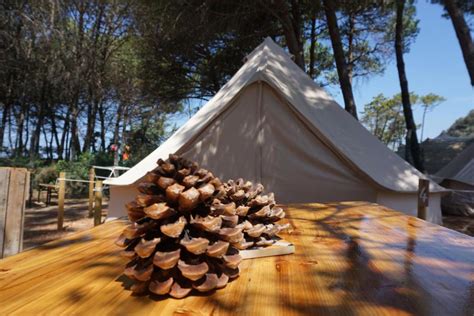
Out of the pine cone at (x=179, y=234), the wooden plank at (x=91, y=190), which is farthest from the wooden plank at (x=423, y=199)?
the wooden plank at (x=91, y=190)

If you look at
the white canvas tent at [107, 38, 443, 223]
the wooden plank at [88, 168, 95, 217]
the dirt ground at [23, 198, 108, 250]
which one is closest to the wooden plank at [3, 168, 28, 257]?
the white canvas tent at [107, 38, 443, 223]

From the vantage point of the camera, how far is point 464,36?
4168mm

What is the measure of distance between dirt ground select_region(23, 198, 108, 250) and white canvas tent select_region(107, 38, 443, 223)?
3.12m

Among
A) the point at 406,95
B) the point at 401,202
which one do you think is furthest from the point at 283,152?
A: the point at 406,95

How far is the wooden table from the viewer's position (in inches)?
16.9

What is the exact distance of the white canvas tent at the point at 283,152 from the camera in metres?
2.70

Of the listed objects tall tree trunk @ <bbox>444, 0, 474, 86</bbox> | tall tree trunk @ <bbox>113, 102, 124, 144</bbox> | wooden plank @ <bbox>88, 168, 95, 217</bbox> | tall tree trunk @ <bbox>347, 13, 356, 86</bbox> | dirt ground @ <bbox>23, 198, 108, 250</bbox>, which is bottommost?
dirt ground @ <bbox>23, 198, 108, 250</bbox>

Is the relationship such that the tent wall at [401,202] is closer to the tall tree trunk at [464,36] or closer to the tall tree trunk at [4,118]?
the tall tree trunk at [464,36]

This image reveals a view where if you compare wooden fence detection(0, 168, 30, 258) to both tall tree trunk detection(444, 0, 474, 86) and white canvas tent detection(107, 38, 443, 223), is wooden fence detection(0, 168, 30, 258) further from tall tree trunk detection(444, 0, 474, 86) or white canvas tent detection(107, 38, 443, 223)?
tall tree trunk detection(444, 0, 474, 86)

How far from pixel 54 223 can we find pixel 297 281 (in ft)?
22.7

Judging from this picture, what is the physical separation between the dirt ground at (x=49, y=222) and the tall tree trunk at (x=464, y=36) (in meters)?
6.02

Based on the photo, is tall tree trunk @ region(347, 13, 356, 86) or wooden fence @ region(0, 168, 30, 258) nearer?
wooden fence @ region(0, 168, 30, 258)

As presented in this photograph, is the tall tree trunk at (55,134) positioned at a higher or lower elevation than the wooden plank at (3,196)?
higher

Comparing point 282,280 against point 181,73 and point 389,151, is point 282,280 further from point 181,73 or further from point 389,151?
point 181,73
